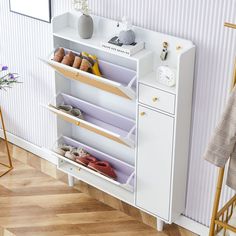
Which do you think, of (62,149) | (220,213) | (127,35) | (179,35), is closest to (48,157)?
(62,149)

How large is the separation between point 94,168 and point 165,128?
2.31 feet

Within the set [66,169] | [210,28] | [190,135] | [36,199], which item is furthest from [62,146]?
[210,28]

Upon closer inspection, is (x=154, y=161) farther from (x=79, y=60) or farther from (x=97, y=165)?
(x=79, y=60)

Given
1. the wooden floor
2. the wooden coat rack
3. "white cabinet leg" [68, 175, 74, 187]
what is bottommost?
the wooden floor

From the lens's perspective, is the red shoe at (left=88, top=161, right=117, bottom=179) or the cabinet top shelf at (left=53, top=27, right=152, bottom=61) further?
the red shoe at (left=88, top=161, right=117, bottom=179)

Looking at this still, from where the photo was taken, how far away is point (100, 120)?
4055 millimetres

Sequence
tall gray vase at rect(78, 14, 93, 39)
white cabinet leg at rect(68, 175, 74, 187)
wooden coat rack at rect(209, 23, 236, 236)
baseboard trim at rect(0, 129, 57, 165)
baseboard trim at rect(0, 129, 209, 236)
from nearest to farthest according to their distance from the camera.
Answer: wooden coat rack at rect(209, 23, 236, 236) → tall gray vase at rect(78, 14, 93, 39) → baseboard trim at rect(0, 129, 209, 236) → white cabinet leg at rect(68, 175, 74, 187) → baseboard trim at rect(0, 129, 57, 165)

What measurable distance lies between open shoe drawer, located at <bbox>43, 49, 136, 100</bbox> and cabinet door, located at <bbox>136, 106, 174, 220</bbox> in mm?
177

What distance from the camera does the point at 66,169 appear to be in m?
4.30

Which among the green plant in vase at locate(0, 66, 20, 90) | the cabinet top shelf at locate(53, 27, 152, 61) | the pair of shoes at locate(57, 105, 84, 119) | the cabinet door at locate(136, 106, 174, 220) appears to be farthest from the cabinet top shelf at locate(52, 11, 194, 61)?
the green plant in vase at locate(0, 66, 20, 90)

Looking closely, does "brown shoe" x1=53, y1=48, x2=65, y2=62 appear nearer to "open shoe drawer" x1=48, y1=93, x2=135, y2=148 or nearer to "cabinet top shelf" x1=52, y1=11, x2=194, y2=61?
"cabinet top shelf" x1=52, y1=11, x2=194, y2=61

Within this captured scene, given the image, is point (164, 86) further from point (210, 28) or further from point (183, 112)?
point (210, 28)

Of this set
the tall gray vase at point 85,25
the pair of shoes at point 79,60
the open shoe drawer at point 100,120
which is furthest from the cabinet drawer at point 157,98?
the tall gray vase at point 85,25

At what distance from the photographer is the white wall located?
3328 millimetres
